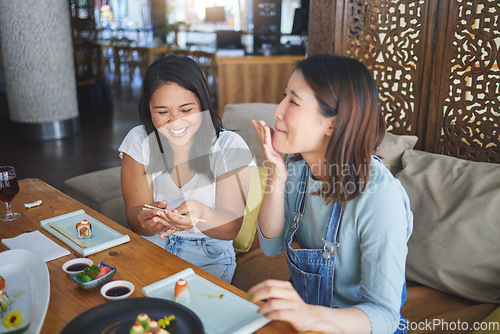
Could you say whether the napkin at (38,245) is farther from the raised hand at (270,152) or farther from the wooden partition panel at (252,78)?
the wooden partition panel at (252,78)

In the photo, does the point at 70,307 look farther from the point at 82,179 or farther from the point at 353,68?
the point at 82,179

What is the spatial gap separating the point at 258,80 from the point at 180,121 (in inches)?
154

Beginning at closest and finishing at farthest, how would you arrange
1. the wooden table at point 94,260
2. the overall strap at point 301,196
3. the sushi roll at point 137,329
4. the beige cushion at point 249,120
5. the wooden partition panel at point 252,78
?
the sushi roll at point 137,329
the wooden table at point 94,260
the overall strap at point 301,196
the beige cushion at point 249,120
the wooden partition panel at point 252,78

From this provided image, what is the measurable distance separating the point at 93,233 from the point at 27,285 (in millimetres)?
335

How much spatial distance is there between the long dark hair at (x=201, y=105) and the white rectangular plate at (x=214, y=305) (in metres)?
0.67

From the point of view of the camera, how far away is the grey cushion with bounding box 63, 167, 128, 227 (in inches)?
92.7

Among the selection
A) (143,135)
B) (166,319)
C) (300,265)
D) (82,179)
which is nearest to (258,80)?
(82,179)

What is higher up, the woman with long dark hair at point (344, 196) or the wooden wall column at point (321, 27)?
the wooden wall column at point (321, 27)

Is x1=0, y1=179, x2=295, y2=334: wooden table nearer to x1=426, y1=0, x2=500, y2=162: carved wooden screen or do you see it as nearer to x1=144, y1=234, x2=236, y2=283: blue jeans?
x1=144, y1=234, x2=236, y2=283: blue jeans

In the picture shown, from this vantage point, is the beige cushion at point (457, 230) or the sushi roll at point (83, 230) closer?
the sushi roll at point (83, 230)

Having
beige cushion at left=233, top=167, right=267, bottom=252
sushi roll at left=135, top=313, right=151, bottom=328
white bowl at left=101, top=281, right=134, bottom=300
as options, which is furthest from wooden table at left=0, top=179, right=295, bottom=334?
beige cushion at left=233, top=167, right=267, bottom=252

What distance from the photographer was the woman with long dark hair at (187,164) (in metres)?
1.62

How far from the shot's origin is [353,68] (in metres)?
1.13

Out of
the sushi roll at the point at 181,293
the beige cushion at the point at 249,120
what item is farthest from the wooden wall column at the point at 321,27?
the sushi roll at the point at 181,293
